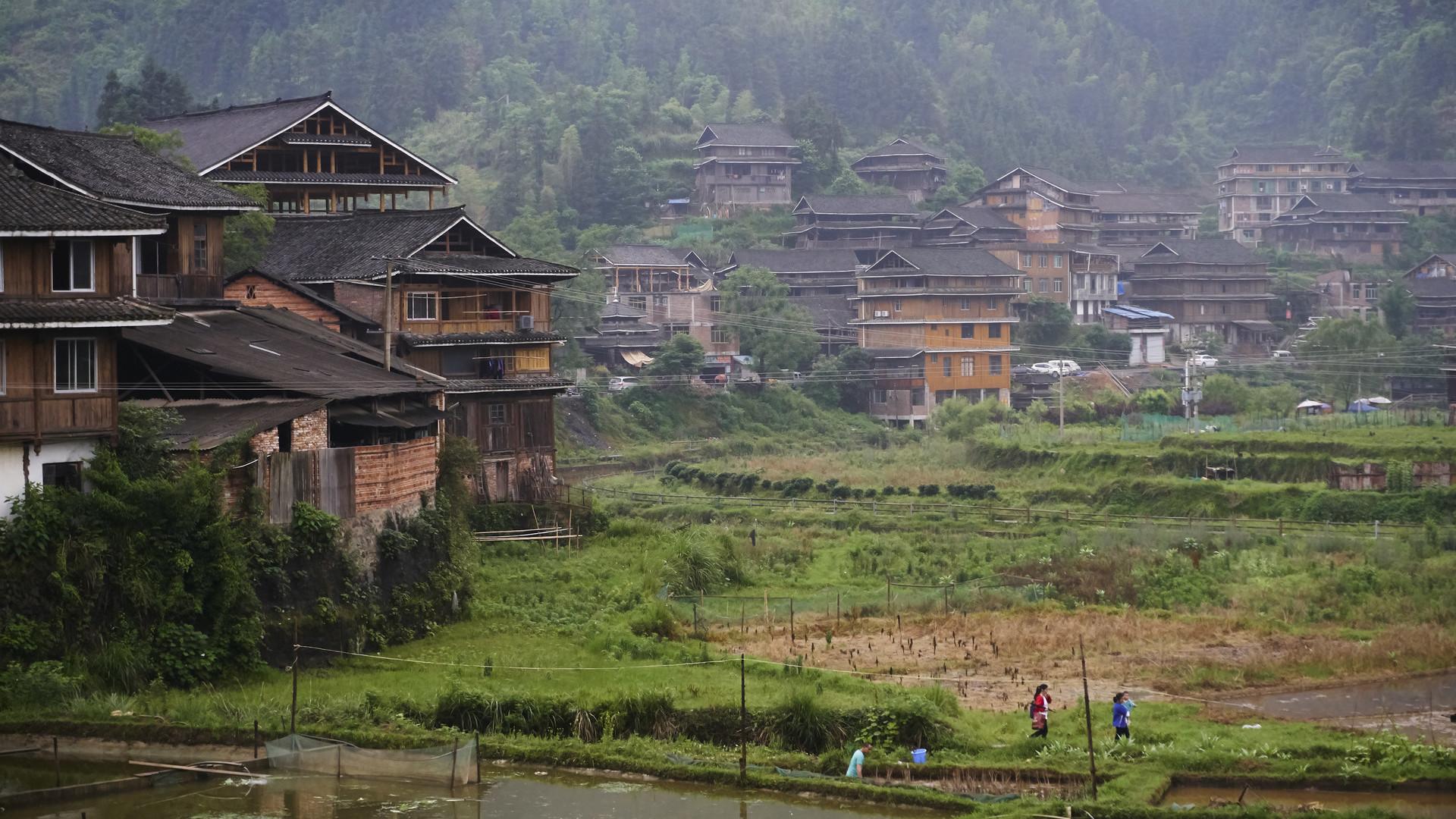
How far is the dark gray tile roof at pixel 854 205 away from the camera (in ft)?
306

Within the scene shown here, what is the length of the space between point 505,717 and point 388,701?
175cm

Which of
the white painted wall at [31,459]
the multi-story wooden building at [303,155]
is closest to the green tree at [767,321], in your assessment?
the multi-story wooden building at [303,155]

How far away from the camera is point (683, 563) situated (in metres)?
37.0

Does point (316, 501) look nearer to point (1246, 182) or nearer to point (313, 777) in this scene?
point (313, 777)

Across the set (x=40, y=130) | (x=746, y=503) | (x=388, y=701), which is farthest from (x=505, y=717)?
(x=746, y=503)

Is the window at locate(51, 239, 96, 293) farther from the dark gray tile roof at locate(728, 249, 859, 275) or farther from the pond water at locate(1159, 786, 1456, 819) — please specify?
the dark gray tile roof at locate(728, 249, 859, 275)

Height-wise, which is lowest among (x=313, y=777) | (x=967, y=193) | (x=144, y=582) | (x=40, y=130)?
(x=313, y=777)

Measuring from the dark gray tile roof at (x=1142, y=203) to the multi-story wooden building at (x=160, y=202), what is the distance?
79.7 m

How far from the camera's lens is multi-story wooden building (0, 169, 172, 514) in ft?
84.0

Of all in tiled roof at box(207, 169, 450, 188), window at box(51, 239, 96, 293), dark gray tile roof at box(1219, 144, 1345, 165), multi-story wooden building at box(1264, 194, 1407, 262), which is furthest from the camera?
dark gray tile roof at box(1219, 144, 1345, 165)

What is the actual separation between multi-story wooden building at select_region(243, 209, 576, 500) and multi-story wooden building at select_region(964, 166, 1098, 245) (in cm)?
5681

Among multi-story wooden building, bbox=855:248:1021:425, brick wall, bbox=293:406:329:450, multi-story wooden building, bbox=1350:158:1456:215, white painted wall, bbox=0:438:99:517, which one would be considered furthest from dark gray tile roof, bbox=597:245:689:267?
white painted wall, bbox=0:438:99:517

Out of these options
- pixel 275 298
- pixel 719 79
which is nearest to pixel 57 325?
pixel 275 298

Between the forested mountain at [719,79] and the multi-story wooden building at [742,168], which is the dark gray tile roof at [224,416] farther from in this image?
the multi-story wooden building at [742,168]
